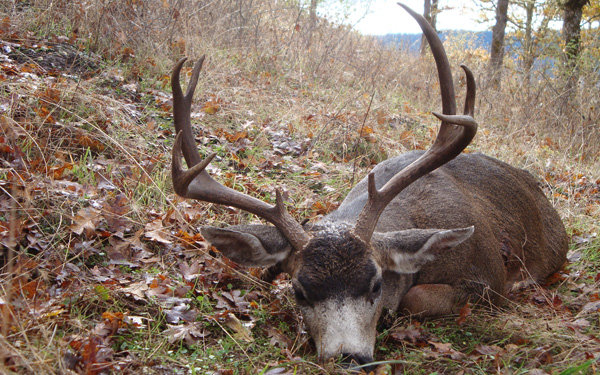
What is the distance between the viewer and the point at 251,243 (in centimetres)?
368

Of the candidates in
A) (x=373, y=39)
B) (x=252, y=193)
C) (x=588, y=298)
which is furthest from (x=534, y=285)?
(x=373, y=39)

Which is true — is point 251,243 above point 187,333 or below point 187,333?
above

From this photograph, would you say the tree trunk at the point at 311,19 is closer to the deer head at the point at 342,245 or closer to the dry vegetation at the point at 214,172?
the dry vegetation at the point at 214,172

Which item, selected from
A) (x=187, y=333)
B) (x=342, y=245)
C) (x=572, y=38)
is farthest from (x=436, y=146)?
(x=572, y=38)

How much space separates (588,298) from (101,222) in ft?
12.9

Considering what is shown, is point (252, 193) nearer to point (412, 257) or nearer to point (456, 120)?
point (412, 257)

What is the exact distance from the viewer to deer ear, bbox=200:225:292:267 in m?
3.65

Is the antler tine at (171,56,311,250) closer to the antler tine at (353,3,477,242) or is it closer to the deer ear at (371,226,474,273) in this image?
the antler tine at (353,3,477,242)

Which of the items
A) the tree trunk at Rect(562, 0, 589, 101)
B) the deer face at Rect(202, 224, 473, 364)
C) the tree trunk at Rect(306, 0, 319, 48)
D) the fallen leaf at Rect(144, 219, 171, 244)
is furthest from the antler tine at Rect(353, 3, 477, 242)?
the tree trunk at Rect(306, 0, 319, 48)

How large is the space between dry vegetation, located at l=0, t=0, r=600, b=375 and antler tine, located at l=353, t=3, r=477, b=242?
2.58 ft

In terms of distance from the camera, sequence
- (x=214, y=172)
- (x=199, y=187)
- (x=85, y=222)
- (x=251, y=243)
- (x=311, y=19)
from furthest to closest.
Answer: (x=311, y=19)
(x=214, y=172)
(x=85, y=222)
(x=199, y=187)
(x=251, y=243)

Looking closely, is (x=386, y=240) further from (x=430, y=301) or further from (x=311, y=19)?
(x=311, y=19)

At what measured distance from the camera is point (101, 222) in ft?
14.6

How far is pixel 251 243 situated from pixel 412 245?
1075 millimetres
